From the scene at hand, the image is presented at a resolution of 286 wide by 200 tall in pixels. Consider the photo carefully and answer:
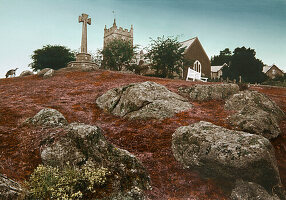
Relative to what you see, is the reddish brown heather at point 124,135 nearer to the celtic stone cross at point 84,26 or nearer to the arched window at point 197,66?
the celtic stone cross at point 84,26

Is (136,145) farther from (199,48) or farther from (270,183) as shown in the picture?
(199,48)

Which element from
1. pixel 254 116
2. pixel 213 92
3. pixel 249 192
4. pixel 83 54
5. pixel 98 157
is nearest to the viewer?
pixel 249 192

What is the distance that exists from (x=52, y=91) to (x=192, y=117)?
13541 millimetres

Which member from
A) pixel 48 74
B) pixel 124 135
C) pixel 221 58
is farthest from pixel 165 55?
pixel 221 58

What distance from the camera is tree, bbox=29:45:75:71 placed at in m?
44.8

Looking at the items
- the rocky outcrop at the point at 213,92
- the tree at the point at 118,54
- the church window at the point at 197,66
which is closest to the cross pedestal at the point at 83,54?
the tree at the point at 118,54

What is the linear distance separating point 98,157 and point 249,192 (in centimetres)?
464

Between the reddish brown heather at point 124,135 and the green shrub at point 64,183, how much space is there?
2.94ft

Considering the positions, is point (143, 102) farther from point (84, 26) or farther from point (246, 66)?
point (246, 66)

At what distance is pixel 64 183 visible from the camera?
15.5ft

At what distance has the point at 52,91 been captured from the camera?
18.0m

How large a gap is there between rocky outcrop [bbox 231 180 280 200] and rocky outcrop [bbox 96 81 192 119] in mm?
5660

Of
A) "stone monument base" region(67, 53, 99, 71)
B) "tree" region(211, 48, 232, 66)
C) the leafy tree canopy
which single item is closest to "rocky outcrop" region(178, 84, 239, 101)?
"stone monument base" region(67, 53, 99, 71)

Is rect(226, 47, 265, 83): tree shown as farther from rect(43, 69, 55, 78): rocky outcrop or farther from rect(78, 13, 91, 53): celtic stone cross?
rect(43, 69, 55, 78): rocky outcrop
